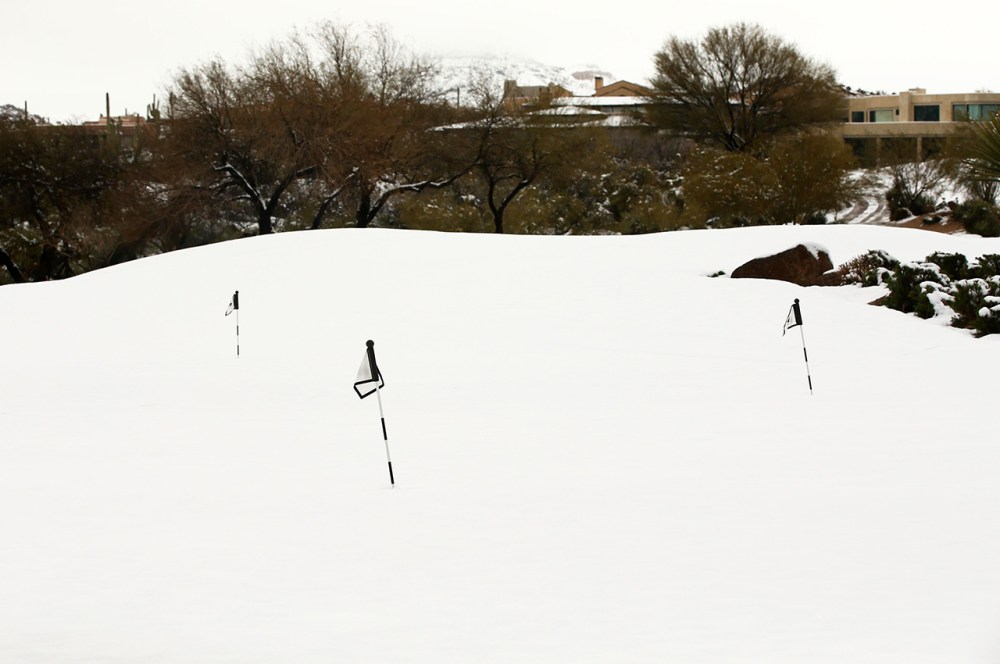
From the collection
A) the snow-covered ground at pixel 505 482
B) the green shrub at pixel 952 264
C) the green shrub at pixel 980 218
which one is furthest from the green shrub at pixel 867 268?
the green shrub at pixel 980 218

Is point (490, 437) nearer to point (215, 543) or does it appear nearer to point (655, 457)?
point (655, 457)

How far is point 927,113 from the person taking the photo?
90.6 meters

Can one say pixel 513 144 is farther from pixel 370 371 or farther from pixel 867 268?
pixel 370 371

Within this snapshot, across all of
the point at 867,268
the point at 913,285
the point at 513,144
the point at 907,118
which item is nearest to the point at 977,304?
the point at 913,285

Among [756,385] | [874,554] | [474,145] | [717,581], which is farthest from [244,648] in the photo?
[474,145]

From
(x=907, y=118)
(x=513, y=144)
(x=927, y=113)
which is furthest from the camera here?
(x=907, y=118)

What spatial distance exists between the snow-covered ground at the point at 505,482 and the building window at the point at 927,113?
7554 cm

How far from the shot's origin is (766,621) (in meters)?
6.38

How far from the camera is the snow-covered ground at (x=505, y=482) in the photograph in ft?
21.0

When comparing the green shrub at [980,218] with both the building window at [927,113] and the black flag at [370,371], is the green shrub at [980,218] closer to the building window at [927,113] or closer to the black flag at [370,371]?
the black flag at [370,371]

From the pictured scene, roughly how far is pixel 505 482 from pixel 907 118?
88.8 metres

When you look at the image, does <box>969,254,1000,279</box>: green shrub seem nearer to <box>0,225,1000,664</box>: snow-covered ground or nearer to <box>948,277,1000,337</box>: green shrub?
<box>948,277,1000,337</box>: green shrub

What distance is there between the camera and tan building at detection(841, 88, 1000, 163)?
74750 mm

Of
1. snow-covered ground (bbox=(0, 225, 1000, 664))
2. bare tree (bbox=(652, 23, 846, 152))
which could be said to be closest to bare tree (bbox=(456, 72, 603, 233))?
bare tree (bbox=(652, 23, 846, 152))
